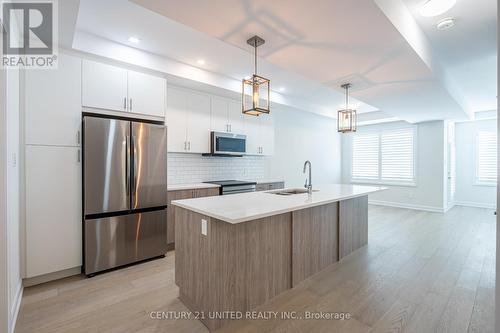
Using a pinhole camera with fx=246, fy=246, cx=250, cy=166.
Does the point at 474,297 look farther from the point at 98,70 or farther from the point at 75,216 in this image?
the point at 98,70

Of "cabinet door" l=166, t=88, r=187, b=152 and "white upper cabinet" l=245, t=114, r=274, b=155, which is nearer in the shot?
"cabinet door" l=166, t=88, r=187, b=152

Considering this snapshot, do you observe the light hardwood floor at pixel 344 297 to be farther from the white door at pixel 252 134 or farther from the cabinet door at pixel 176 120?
the white door at pixel 252 134

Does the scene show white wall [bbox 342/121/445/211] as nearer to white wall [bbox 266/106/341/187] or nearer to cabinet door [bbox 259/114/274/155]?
white wall [bbox 266/106/341/187]

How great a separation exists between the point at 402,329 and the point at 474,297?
40.8 inches

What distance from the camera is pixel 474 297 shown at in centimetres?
229

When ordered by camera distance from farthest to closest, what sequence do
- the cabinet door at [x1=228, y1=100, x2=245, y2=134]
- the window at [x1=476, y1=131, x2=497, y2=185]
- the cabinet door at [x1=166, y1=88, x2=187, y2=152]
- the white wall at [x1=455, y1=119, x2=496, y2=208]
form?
1. the white wall at [x1=455, y1=119, x2=496, y2=208]
2. the window at [x1=476, y1=131, x2=497, y2=185]
3. the cabinet door at [x1=228, y1=100, x2=245, y2=134]
4. the cabinet door at [x1=166, y1=88, x2=187, y2=152]

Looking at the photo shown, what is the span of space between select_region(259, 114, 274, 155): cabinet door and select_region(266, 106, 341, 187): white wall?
0.43 metres

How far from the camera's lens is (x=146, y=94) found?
3.22 m

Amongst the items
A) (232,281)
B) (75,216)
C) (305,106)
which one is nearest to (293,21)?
(232,281)

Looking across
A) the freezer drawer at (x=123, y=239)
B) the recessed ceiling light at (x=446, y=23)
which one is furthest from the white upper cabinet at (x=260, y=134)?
the recessed ceiling light at (x=446, y=23)

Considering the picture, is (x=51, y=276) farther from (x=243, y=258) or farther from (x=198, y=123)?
(x=198, y=123)

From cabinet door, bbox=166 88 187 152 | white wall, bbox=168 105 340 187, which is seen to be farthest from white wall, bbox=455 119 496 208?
cabinet door, bbox=166 88 187 152

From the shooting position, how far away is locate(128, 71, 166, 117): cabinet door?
310 centimetres

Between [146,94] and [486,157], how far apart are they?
854 centimetres
